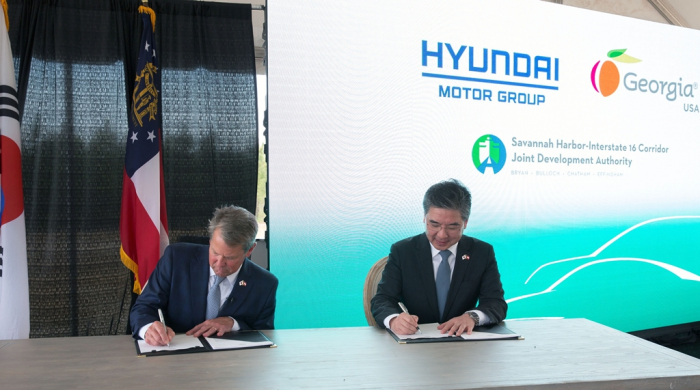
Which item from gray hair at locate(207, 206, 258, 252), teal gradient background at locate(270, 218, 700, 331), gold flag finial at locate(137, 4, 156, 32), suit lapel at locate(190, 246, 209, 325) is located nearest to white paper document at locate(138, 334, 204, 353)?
suit lapel at locate(190, 246, 209, 325)

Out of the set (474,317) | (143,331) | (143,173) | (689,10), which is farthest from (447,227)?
(689,10)

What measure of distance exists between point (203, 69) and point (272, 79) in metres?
0.46

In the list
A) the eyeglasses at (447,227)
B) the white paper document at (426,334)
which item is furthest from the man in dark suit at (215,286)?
the eyeglasses at (447,227)

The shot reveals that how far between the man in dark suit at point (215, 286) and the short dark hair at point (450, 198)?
80 centimetres

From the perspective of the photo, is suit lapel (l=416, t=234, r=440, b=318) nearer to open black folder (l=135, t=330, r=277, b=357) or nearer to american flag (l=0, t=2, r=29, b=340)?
open black folder (l=135, t=330, r=277, b=357)

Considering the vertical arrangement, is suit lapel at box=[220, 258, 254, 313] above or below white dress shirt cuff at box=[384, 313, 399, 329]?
above

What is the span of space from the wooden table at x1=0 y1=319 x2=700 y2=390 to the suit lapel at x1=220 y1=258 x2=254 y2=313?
0.24 m

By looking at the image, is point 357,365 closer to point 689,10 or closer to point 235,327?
point 235,327

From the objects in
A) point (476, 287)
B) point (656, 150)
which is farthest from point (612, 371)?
point (656, 150)

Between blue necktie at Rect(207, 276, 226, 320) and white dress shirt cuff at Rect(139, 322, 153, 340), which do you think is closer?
white dress shirt cuff at Rect(139, 322, 153, 340)

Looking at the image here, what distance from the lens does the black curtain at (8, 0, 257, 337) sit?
10.8ft

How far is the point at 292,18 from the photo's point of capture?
360 centimetres

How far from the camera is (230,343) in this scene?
6.68ft

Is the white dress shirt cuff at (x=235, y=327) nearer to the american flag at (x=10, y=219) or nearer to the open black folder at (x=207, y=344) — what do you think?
the open black folder at (x=207, y=344)
